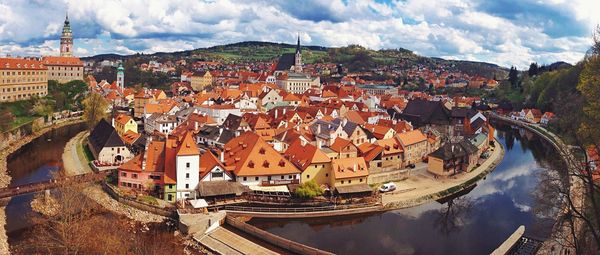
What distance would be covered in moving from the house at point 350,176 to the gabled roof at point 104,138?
660 inches

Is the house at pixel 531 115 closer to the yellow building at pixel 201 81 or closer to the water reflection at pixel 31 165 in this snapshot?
the yellow building at pixel 201 81

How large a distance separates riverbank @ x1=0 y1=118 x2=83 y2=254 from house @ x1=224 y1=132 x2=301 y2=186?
11.7 meters

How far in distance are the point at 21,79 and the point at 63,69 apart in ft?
41.0

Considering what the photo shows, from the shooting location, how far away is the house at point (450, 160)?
33.7 m

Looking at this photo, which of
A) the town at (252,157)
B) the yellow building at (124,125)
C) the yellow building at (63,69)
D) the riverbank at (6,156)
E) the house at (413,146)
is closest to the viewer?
the riverbank at (6,156)

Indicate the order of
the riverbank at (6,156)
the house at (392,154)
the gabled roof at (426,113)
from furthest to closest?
the gabled roof at (426,113) → the house at (392,154) → the riverbank at (6,156)

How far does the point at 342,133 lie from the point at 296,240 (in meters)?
15.4

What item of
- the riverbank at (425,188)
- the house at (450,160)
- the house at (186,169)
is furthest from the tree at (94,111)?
the house at (450,160)

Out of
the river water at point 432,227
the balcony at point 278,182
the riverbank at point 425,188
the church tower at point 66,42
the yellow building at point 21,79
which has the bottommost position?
the river water at point 432,227

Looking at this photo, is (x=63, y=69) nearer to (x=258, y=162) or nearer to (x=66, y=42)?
(x=66, y=42)

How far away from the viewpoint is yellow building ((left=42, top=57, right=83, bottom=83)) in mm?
68438

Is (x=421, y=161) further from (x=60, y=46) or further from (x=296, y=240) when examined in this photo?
(x=60, y=46)

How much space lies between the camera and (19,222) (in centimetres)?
2327

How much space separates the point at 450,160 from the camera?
34.2m
